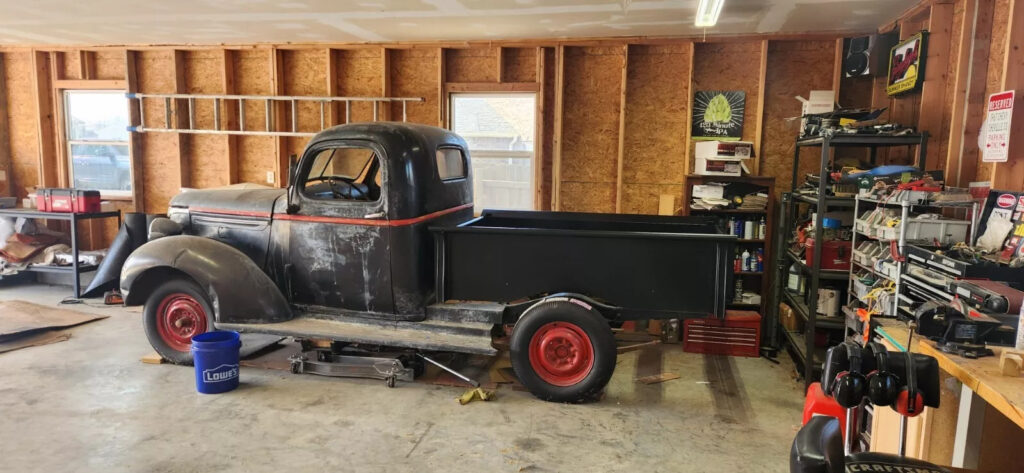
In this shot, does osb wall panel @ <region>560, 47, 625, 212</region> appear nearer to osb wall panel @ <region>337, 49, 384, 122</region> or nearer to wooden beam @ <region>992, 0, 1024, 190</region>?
osb wall panel @ <region>337, 49, 384, 122</region>

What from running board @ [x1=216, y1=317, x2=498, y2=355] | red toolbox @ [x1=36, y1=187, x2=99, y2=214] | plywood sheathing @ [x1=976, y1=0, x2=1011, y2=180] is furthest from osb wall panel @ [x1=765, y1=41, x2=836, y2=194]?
red toolbox @ [x1=36, y1=187, x2=99, y2=214]

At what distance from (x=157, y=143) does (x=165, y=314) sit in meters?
3.53

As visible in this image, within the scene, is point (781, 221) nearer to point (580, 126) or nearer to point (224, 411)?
point (580, 126)

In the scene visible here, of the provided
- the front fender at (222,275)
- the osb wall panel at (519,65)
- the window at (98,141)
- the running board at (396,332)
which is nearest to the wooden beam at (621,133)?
the osb wall panel at (519,65)

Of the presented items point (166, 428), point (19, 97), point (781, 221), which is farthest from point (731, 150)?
point (19, 97)

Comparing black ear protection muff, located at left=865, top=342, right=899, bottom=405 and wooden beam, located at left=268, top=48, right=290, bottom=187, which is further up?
wooden beam, located at left=268, top=48, right=290, bottom=187

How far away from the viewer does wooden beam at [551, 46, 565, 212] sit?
595 centimetres

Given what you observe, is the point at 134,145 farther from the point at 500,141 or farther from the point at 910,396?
the point at 910,396

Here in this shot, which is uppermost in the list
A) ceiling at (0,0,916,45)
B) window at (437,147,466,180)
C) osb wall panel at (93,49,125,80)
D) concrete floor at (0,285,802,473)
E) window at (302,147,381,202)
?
ceiling at (0,0,916,45)

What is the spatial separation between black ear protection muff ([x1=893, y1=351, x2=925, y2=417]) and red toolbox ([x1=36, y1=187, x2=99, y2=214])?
7472 mm

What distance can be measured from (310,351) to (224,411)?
0.86 metres

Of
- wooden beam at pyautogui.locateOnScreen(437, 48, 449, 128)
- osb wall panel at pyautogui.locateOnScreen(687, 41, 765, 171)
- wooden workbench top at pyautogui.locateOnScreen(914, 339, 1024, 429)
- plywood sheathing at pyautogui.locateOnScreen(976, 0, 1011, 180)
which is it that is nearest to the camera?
wooden workbench top at pyautogui.locateOnScreen(914, 339, 1024, 429)

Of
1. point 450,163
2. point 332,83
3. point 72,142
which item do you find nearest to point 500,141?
point 450,163

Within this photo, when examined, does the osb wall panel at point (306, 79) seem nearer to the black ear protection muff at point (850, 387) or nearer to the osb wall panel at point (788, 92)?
the osb wall panel at point (788, 92)
